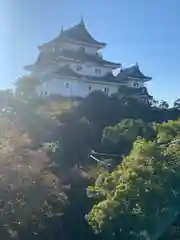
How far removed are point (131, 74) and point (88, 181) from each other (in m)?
14.5

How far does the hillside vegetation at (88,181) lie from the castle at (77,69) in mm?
6138

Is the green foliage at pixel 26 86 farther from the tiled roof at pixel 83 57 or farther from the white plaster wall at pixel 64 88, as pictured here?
the tiled roof at pixel 83 57

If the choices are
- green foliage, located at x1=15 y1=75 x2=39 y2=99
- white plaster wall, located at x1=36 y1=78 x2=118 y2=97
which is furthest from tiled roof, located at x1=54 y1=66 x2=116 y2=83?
green foliage, located at x1=15 y1=75 x2=39 y2=99

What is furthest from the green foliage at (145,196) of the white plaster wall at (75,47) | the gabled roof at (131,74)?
the white plaster wall at (75,47)

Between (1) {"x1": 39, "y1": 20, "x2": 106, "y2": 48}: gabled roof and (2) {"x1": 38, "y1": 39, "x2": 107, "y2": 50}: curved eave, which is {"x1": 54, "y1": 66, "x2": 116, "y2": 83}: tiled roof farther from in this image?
(1) {"x1": 39, "y1": 20, "x2": 106, "y2": 48}: gabled roof

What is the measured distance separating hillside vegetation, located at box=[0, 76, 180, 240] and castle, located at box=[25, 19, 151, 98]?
20.1 ft

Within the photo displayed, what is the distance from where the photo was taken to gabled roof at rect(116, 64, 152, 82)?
25.2 m

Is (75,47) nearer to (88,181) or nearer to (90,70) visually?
(90,70)

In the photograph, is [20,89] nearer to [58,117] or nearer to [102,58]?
[58,117]

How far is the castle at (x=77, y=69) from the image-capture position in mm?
23156

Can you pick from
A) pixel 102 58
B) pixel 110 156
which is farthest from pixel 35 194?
pixel 102 58

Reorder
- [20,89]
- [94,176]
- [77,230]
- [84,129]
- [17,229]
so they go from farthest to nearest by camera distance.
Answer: [20,89] → [84,129] → [94,176] → [77,230] → [17,229]

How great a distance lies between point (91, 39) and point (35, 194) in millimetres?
18508

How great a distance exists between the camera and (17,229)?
8.71m
